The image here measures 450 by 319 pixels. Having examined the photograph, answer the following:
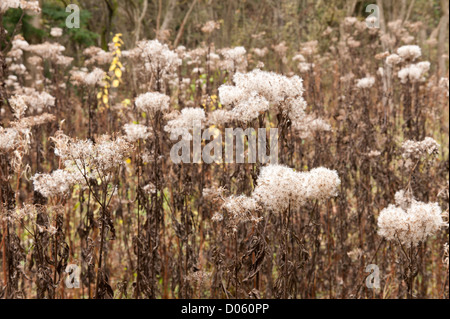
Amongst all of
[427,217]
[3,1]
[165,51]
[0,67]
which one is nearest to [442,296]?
[427,217]

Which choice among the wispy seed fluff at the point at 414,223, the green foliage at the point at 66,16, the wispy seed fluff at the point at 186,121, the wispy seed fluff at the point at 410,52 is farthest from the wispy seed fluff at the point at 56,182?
the green foliage at the point at 66,16

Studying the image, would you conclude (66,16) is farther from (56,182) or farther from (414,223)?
(414,223)

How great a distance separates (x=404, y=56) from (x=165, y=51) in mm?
2553

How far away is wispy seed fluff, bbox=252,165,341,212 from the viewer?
6.00 ft

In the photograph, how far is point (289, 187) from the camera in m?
1.82

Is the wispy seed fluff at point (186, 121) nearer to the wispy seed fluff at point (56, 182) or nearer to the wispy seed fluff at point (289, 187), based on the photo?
the wispy seed fluff at point (56, 182)

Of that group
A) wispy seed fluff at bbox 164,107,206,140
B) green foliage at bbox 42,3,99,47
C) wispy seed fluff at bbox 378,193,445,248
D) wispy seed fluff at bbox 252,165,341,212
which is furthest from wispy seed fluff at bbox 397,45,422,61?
green foliage at bbox 42,3,99,47

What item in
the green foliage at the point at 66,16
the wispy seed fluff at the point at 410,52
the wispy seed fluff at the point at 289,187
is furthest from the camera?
the green foliage at the point at 66,16

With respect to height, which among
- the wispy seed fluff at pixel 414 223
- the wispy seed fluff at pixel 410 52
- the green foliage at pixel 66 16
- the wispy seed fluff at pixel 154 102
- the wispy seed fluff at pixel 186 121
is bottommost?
the wispy seed fluff at pixel 414 223

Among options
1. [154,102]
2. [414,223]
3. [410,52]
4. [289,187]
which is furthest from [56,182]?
[410,52]

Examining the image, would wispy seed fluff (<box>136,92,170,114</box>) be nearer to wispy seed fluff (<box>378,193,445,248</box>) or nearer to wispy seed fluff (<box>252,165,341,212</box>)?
wispy seed fluff (<box>252,165,341,212</box>)

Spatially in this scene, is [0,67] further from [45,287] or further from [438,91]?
[438,91]

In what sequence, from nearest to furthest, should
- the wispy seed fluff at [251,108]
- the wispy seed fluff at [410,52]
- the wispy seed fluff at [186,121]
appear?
1. the wispy seed fluff at [251,108]
2. the wispy seed fluff at [186,121]
3. the wispy seed fluff at [410,52]

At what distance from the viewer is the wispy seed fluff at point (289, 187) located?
1.83 meters
